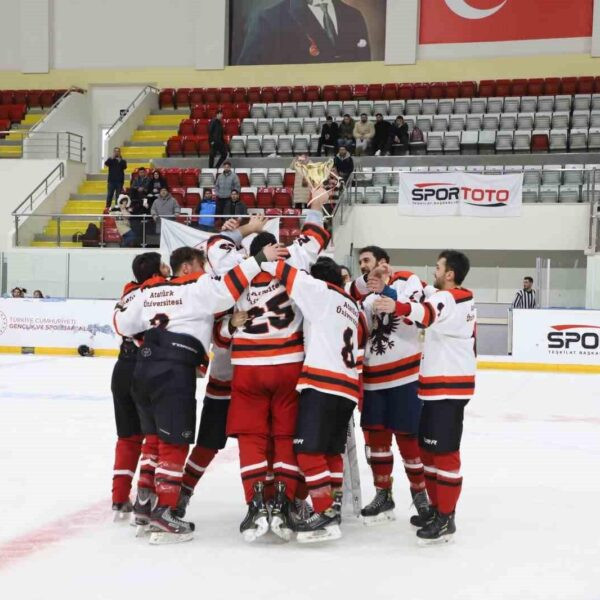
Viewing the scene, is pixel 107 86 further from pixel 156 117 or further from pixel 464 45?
pixel 464 45

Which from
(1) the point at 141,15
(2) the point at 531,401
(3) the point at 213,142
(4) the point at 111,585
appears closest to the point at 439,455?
(4) the point at 111,585

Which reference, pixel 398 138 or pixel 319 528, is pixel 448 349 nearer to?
pixel 319 528

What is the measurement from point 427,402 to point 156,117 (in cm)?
1894

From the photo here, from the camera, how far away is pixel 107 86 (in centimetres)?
2275

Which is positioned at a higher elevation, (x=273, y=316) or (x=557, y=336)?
(x=273, y=316)

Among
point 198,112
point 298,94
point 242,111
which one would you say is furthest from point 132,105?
point 298,94

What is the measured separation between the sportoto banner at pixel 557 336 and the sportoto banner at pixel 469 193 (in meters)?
2.27

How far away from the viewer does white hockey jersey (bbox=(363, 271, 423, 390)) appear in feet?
14.5

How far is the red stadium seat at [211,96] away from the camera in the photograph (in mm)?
21453

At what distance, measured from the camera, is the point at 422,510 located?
4.38 m

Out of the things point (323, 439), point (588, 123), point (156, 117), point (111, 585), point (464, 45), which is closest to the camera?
point (111, 585)

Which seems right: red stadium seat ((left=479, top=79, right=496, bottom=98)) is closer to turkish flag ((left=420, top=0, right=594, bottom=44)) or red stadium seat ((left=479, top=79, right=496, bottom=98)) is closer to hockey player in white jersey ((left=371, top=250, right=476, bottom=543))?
turkish flag ((left=420, top=0, right=594, bottom=44))

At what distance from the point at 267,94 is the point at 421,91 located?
145 inches

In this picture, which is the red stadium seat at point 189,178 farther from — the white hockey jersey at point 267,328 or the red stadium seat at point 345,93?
the white hockey jersey at point 267,328
